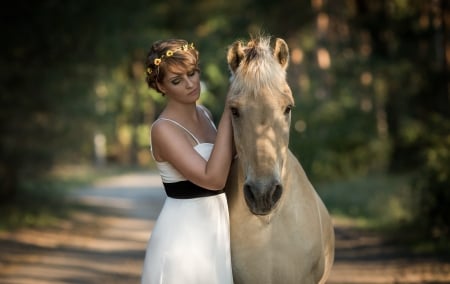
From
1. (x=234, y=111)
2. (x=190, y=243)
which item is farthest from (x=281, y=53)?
(x=190, y=243)

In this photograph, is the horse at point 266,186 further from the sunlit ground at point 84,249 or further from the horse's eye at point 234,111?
the sunlit ground at point 84,249

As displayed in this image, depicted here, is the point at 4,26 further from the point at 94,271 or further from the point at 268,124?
the point at 268,124

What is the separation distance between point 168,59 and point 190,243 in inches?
37.8

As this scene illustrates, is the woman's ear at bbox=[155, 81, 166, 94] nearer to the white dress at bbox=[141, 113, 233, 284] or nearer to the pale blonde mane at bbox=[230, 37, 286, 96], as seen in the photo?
the white dress at bbox=[141, 113, 233, 284]

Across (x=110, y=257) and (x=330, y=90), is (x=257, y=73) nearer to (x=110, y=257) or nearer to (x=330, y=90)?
(x=110, y=257)

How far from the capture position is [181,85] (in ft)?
12.5

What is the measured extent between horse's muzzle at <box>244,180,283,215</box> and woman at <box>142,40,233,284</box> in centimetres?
31

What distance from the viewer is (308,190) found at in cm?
Result: 420

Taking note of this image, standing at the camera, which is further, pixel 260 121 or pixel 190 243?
pixel 190 243

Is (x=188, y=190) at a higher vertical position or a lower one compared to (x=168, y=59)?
lower

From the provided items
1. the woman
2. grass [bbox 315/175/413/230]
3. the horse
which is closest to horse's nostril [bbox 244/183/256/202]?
the horse

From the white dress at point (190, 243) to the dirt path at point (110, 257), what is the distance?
5.07 metres

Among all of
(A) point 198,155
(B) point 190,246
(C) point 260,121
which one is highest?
(C) point 260,121

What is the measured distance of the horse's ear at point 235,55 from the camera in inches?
147
